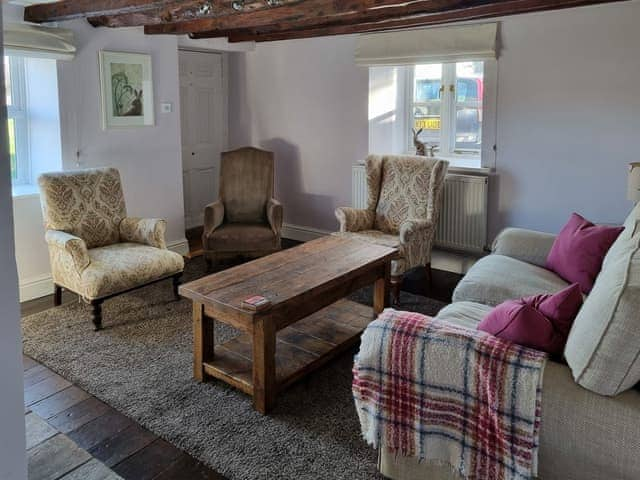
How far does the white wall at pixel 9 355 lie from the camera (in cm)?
95

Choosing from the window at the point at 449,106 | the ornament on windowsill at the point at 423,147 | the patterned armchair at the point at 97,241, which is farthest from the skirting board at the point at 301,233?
the patterned armchair at the point at 97,241

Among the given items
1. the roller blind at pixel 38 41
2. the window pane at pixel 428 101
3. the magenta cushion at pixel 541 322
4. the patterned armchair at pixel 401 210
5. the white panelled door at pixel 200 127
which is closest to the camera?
the magenta cushion at pixel 541 322

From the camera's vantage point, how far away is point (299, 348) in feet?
9.98

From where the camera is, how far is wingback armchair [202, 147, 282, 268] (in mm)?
4688

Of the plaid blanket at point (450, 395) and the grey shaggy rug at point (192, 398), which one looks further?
the grey shaggy rug at point (192, 398)

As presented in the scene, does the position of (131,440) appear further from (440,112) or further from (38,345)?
(440,112)

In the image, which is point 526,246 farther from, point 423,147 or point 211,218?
point 211,218

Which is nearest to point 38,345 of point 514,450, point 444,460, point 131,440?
point 131,440

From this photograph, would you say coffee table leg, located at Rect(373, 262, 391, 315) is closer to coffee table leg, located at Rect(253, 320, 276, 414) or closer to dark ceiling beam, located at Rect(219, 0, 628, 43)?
coffee table leg, located at Rect(253, 320, 276, 414)

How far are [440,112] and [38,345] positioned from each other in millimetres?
3602

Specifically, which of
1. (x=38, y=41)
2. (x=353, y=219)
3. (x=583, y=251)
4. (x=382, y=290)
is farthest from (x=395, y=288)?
(x=38, y=41)

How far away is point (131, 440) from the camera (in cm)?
245

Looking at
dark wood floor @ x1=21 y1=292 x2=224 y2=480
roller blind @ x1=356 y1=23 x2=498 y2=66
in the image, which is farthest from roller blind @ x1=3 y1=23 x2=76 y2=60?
roller blind @ x1=356 y1=23 x2=498 y2=66

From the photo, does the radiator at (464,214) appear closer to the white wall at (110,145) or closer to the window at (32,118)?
the white wall at (110,145)
